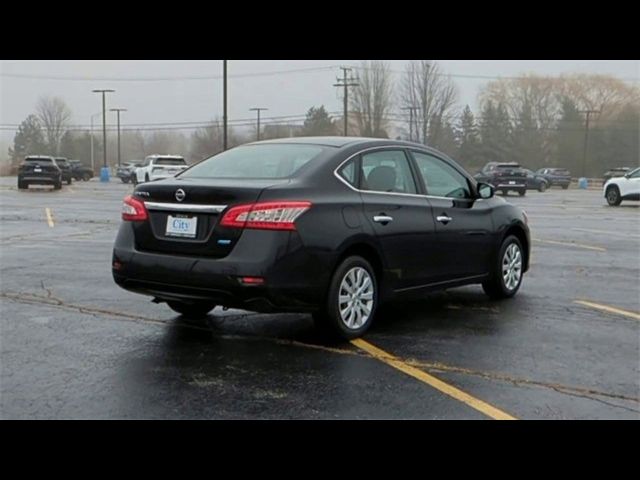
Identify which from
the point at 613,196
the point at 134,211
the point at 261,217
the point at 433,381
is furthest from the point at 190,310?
the point at 613,196

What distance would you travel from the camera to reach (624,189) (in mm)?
26844

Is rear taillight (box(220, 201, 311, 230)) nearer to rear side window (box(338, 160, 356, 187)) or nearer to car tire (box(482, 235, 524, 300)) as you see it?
rear side window (box(338, 160, 356, 187))

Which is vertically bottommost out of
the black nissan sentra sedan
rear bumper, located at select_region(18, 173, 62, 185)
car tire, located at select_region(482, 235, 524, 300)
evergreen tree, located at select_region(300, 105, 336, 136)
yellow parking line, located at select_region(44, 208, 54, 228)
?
yellow parking line, located at select_region(44, 208, 54, 228)

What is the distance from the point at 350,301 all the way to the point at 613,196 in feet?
79.9

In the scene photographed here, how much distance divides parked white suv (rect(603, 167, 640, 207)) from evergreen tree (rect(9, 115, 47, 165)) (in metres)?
95.8

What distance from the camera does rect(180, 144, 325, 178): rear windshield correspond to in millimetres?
5832

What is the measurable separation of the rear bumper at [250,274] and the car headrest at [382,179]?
108cm

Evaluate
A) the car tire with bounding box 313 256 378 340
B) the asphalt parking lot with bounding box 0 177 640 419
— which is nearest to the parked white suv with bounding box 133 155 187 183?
the asphalt parking lot with bounding box 0 177 640 419

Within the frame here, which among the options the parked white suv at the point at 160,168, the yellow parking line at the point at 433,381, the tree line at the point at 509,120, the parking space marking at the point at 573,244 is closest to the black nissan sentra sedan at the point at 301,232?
the yellow parking line at the point at 433,381

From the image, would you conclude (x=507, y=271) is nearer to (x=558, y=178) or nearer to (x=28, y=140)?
(x=558, y=178)

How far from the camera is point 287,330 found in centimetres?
614

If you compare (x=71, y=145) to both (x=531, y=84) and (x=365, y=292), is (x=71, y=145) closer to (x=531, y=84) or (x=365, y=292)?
→ (x=531, y=84)
